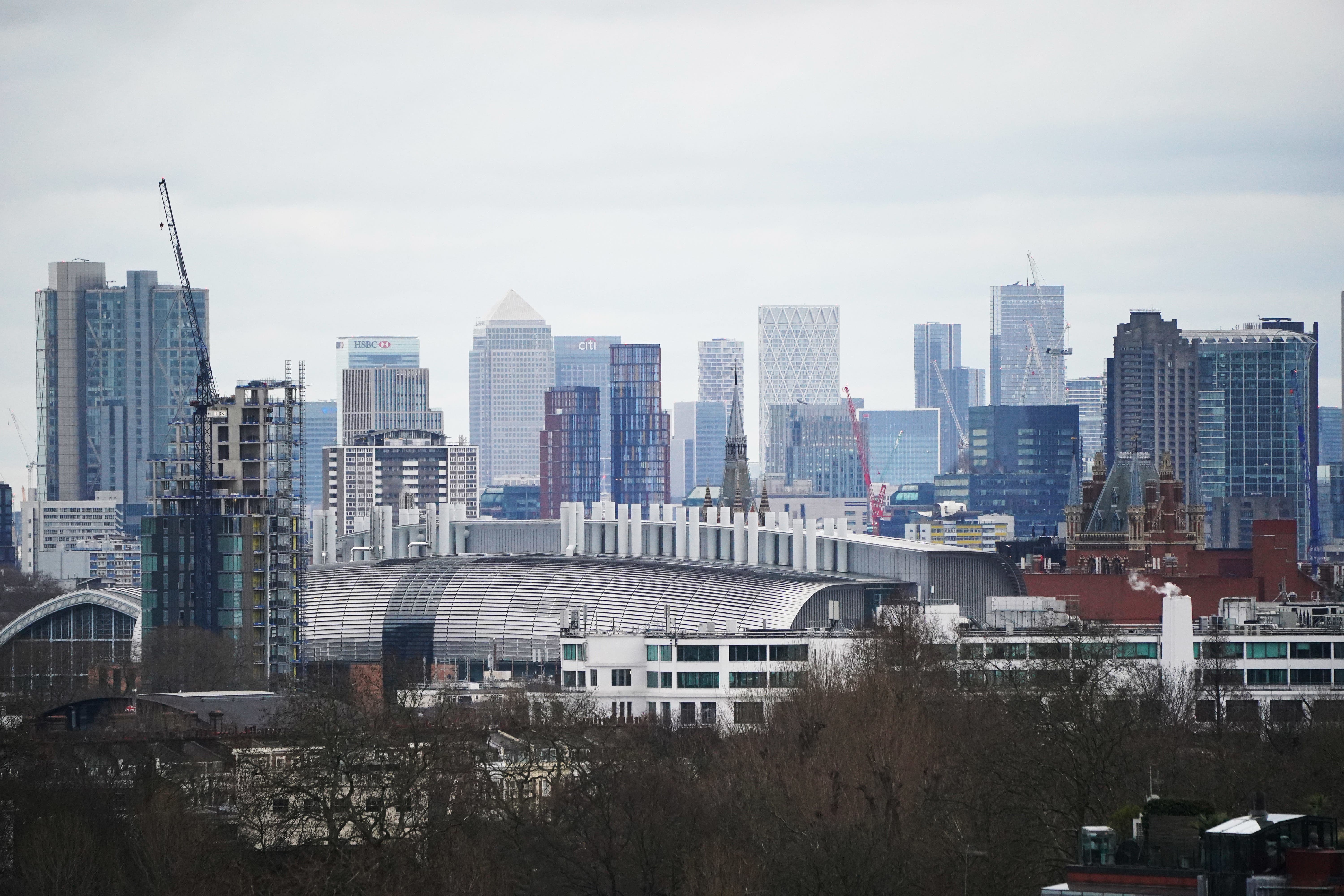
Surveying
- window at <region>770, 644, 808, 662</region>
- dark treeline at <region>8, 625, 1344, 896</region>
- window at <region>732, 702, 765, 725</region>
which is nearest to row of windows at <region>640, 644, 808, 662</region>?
window at <region>770, 644, 808, 662</region>

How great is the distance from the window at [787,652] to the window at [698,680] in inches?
116

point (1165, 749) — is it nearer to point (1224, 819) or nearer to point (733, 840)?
point (733, 840)

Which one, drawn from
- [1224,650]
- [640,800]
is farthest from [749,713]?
[640,800]

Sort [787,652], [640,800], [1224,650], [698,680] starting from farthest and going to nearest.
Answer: [698,680]
[787,652]
[1224,650]
[640,800]

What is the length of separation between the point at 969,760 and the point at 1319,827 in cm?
3631

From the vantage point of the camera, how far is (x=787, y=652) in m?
146

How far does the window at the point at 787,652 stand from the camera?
14488cm

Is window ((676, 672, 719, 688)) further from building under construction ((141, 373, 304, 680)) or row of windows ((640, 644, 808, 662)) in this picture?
building under construction ((141, 373, 304, 680))

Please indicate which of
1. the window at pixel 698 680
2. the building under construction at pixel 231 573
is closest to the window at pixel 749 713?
the window at pixel 698 680

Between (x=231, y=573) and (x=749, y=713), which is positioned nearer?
(x=749, y=713)

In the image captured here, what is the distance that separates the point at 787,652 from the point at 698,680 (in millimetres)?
4638

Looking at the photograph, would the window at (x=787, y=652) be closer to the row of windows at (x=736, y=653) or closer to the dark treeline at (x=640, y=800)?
the row of windows at (x=736, y=653)

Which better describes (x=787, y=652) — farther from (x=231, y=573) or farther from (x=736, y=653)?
(x=231, y=573)

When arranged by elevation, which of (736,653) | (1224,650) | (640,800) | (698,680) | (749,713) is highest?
(1224,650)
